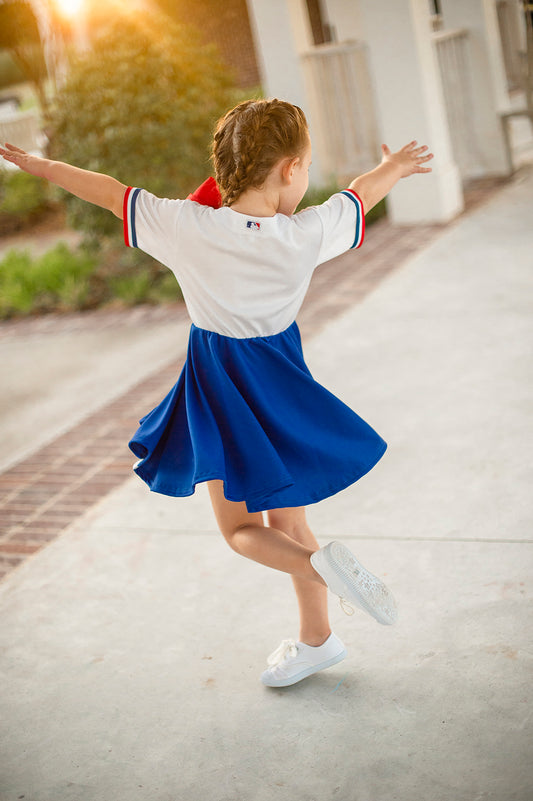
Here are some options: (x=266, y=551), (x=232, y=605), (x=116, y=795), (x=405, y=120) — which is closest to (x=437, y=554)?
(x=232, y=605)

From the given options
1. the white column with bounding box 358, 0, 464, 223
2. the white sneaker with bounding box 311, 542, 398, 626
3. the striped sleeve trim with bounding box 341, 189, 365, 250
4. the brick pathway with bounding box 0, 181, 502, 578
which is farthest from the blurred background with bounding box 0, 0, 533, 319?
the white sneaker with bounding box 311, 542, 398, 626

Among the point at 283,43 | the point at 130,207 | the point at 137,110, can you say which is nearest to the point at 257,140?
the point at 130,207

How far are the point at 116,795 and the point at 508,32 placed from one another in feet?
37.7

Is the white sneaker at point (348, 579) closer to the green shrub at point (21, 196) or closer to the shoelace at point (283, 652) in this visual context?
the shoelace at point (283, 652)

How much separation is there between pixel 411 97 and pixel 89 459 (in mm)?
5102

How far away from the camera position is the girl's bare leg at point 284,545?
2.17 meters

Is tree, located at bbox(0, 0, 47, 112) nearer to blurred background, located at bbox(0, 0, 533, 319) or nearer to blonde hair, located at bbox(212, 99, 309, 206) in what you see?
blurred background, located at bbox(0, 0, 533, 319)

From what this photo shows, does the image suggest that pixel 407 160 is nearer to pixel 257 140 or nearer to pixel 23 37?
pixel 257 140

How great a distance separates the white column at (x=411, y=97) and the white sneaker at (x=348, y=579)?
6.31 metres

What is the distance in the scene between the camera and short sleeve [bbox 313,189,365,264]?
221 cm

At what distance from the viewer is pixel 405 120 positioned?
8.00 metres

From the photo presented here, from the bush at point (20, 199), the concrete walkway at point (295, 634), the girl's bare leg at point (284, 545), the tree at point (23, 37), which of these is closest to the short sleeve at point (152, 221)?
the girl's bare leg at point (284, 545)

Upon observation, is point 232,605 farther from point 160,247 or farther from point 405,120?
point 405,120

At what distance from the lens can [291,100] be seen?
9.51 m
